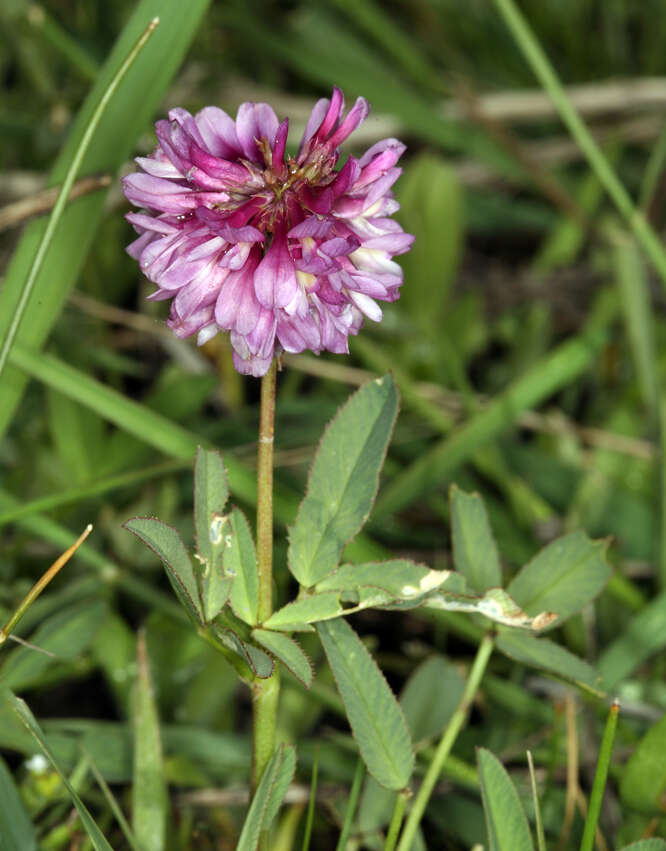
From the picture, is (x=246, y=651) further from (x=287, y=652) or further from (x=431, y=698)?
(x=431, y=698)

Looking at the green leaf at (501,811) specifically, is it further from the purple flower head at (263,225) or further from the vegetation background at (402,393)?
the purple flower head at (263,225)

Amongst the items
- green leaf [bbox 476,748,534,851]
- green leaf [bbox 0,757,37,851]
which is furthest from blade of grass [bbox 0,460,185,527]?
green leaf [bbox 476,748,534,851]

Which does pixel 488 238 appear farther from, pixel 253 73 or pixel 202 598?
pixel 202 598

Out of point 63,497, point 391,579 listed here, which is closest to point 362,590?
point 391,579

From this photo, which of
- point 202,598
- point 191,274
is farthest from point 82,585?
point 191,274

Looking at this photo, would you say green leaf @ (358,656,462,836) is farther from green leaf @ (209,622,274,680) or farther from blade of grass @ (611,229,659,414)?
blade of grass @ (611,229,659,414)
